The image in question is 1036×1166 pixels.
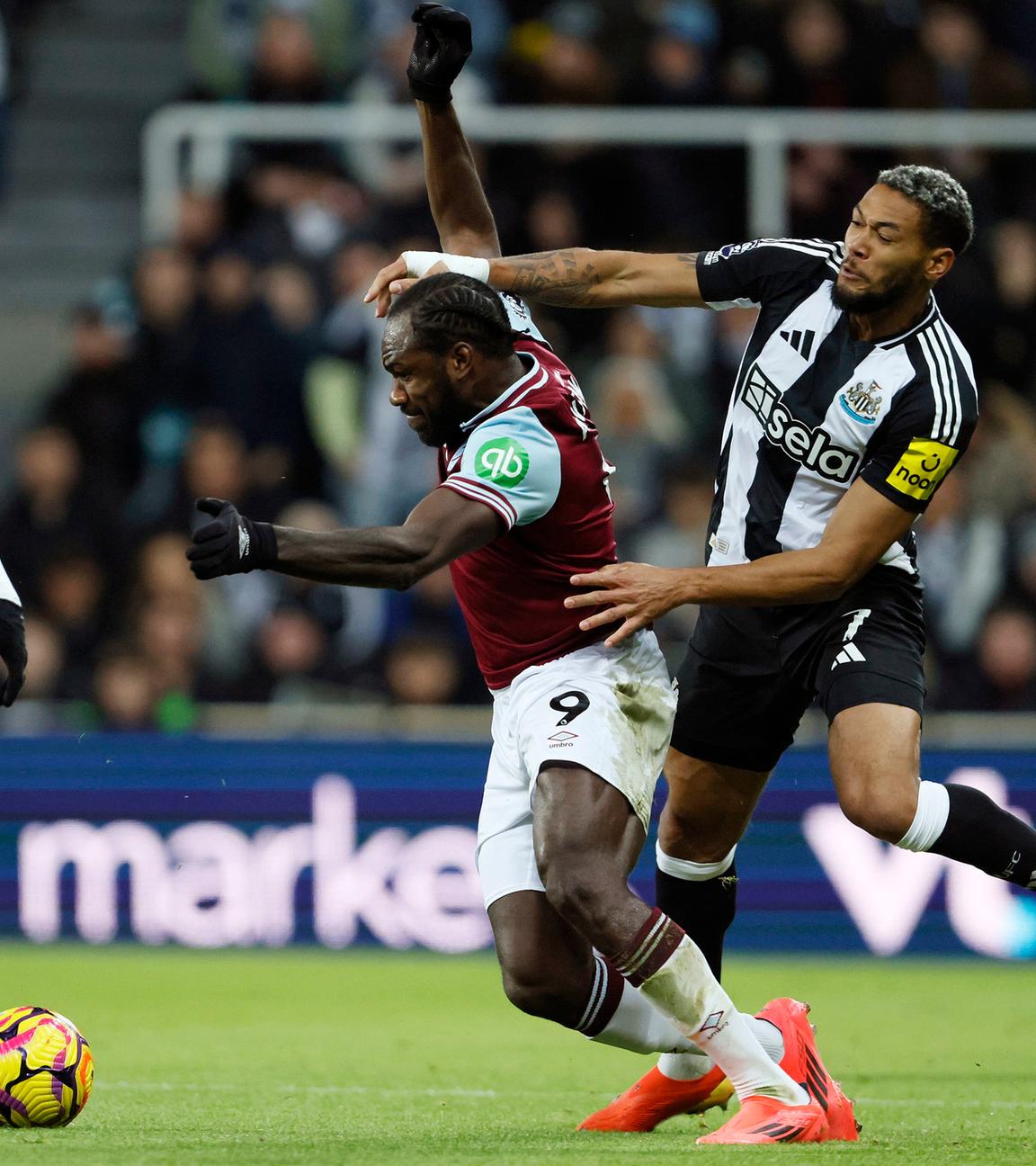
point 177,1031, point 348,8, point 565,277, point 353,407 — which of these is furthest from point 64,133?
point 565,277

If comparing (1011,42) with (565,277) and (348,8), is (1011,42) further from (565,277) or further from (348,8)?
(565,277)

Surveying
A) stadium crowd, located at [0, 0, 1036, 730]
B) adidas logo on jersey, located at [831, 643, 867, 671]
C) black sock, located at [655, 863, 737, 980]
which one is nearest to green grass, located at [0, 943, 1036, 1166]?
black sock, located at [655, 863, 737, 980]

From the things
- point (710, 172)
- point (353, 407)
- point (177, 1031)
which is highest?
point (710, 172)

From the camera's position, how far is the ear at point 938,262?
19.9 ft

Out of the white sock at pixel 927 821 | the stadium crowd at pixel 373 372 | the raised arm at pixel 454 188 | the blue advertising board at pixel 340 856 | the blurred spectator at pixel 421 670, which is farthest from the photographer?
the stadium crowd at pixel 373 372

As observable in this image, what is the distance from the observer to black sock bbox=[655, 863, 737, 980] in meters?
6.49

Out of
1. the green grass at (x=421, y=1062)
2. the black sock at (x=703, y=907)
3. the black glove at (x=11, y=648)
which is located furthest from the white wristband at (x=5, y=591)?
the black sock at (x=703, y=907)

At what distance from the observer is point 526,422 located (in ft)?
19.0

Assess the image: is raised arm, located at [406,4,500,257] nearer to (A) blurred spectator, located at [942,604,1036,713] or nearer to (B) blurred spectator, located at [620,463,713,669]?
(B) blurred spectator, located at [620,463,713,669]

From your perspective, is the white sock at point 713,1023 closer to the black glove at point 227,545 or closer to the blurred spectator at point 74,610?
the black glove at point 227,545

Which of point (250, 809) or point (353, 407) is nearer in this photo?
point (250, 809)

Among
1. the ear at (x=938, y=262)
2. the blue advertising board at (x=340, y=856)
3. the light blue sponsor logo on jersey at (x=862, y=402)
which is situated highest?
the ear at (x=938, y=262)

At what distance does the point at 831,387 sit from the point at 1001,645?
17.8 ft

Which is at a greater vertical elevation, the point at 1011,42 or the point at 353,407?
the point at 1011,42
